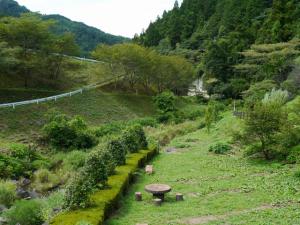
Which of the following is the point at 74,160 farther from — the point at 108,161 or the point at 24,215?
the point at 24,215

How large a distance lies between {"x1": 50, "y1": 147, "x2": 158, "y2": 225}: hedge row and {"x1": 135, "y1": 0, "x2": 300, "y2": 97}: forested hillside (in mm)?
26912

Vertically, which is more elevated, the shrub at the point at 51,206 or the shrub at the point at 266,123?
the shrub at the point at 266,123

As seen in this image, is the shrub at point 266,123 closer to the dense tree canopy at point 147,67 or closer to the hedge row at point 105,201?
the hedge row at point 105,201

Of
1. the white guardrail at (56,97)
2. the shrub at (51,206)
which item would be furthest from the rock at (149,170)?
the white guardrail at (56,97)

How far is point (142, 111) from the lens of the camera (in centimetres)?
5088

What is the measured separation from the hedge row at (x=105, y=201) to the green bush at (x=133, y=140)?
8.64ft

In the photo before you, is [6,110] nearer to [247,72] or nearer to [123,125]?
[123,125]

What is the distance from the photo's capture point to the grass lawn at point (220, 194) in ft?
43.1

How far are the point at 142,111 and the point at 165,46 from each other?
1492 inches

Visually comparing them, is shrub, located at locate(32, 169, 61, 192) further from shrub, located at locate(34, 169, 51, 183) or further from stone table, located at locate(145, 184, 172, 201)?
stone table, located at locate(145, 184, 172, 201)

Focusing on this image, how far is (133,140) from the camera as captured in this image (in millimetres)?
24344

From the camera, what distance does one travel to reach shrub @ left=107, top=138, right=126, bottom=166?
19438 mm

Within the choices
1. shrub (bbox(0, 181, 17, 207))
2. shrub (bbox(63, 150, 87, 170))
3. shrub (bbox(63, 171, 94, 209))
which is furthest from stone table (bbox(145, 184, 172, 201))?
shrub (bbox(63, 150, 87, 170))

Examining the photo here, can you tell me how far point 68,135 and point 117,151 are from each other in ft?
43.7
